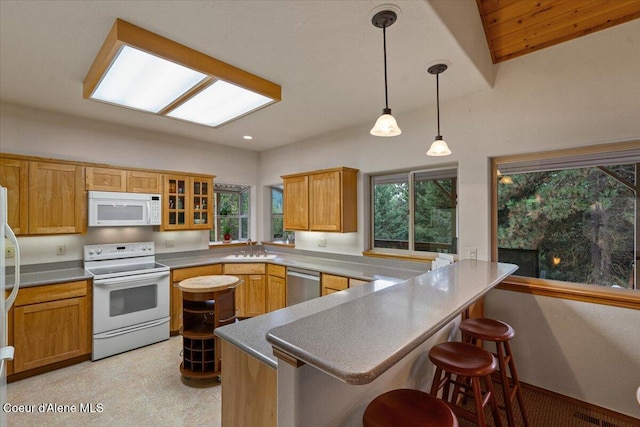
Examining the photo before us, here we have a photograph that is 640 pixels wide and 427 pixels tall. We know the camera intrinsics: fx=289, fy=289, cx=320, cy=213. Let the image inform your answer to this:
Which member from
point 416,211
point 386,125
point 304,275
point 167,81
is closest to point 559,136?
point 416,211

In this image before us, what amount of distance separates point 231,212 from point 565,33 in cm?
470

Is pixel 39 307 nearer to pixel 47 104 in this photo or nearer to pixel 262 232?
pixel 47 104

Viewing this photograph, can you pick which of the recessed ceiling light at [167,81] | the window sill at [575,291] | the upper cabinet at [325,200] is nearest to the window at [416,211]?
the upper cabinet at [325,200]

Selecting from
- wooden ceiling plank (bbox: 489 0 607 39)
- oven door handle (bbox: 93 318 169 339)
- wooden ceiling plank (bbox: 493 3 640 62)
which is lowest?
oven door handle (bbox: 93 318 169 339)

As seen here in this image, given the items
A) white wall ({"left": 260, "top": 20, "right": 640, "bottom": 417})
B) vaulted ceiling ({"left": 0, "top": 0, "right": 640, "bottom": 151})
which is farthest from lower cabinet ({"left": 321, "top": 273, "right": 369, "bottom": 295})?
vaulted ceiling ({"left": 0, "top": 0, "right": 640, "bottom": 151})

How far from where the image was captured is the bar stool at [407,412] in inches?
44.3

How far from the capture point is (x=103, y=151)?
3582mm

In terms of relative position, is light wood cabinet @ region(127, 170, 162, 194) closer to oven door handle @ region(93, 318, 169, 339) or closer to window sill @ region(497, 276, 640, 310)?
oven door handle @ region(93, 318, 169, 339)

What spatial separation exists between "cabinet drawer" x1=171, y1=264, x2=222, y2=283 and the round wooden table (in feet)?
3.37

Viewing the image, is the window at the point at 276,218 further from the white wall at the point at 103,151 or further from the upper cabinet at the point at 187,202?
the upper cabinet at the point at 187,202

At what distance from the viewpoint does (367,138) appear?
12.0 ft

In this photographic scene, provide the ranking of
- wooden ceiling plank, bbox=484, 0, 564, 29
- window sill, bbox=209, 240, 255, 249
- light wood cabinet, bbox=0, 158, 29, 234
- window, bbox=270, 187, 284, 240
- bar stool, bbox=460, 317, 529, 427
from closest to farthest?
bar stool, bbox=460, 317, 529, 427, wooden ceiling plank, bbox=484, 0, 564, 29, light wood cabinet, bbox=0, 158, 29, 234, window sill, bbox=209, 240, 255, 249, window, bbox=270, 187, 284, 240

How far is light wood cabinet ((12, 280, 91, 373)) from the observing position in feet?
8.63

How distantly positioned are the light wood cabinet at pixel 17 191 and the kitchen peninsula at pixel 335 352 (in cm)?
285
